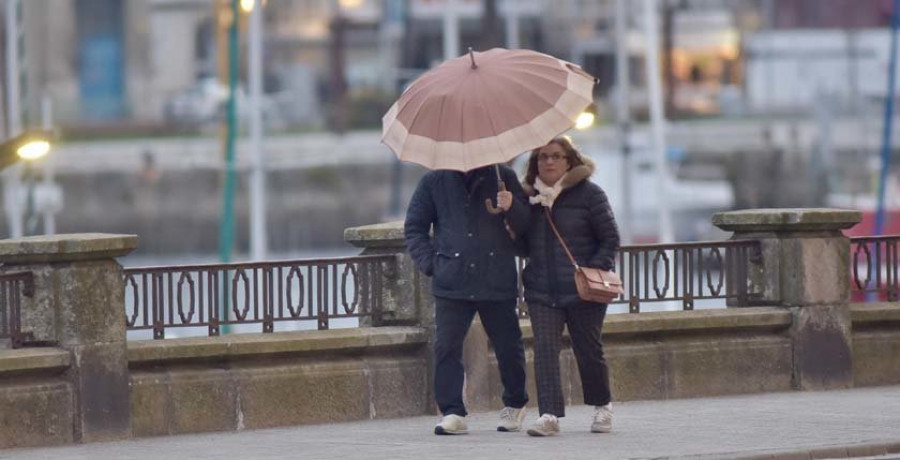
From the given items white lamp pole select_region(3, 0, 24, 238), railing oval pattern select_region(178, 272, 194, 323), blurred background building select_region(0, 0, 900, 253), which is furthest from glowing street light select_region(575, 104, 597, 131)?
blurred background building select_region(0, 0, 900, 253)

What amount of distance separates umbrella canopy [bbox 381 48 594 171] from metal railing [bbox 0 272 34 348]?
2219 mm

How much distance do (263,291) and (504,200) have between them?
223cm

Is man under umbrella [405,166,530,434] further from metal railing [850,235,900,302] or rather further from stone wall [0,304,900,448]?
metal railing [850,235,900,302]

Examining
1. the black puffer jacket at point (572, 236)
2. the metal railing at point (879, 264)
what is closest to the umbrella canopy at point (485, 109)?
the black puffer jacket at point (572, 236)

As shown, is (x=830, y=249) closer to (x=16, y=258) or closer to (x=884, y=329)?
(x=884, y=329)

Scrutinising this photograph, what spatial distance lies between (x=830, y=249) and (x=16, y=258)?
537 cm

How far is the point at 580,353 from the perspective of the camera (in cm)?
1165

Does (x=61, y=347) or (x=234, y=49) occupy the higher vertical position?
(x=234, y=49)

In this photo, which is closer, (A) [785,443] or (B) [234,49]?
(A) [785,443]

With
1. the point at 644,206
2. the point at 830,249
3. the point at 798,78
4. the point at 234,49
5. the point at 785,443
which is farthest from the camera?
the point at 798,78

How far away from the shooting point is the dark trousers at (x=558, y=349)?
11.5m

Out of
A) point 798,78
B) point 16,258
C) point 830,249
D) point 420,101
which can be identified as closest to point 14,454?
point 16,258

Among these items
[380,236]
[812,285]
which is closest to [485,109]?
[380,236]

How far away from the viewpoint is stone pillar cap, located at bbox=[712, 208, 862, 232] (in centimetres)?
1394
